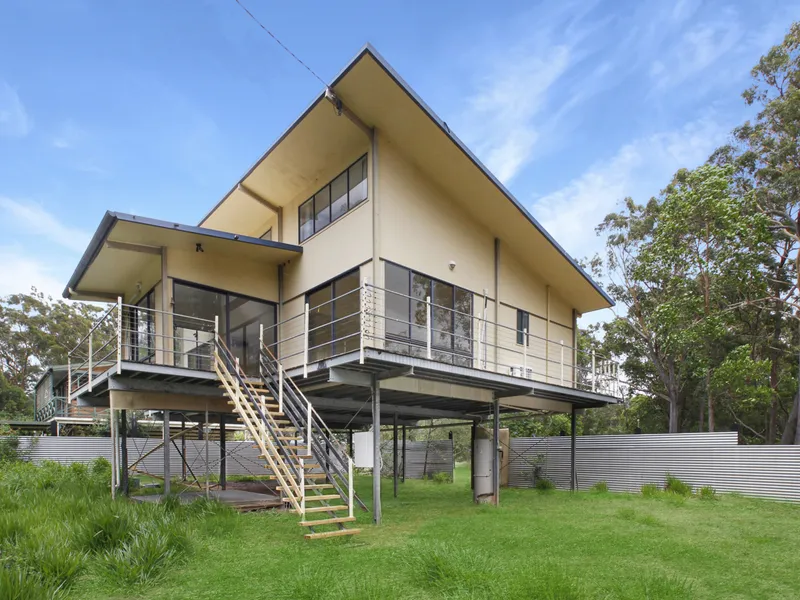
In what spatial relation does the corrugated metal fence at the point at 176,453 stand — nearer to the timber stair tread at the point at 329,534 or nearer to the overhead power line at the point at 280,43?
the timber stair tread at the point at 329,534

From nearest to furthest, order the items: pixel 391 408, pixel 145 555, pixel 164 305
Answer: pixel 145 555, pixel 164 305, pixel 391 408

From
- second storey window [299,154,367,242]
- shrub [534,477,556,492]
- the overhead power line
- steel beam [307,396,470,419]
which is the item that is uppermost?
the overhead power line

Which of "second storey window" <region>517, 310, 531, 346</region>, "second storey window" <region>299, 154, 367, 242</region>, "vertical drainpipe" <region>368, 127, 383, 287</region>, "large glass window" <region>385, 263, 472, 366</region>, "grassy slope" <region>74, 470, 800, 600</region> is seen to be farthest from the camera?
"second storey window" <region>517, 310, 531, 346</region>

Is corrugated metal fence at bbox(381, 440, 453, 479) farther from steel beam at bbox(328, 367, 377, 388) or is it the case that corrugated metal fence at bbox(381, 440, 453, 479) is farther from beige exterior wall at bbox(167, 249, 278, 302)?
steel beam at bbox(328, 367, 377, 388)

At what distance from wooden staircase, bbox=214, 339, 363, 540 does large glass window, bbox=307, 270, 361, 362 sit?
1329 millimetres

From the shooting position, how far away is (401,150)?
516 inches

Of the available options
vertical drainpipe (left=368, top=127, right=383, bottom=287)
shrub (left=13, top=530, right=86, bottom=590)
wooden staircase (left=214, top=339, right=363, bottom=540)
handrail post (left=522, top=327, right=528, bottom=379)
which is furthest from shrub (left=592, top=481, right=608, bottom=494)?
shrub (left=13, top=530, right=86, bottom=590)

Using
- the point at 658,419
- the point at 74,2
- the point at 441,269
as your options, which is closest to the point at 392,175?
the point at 441,269

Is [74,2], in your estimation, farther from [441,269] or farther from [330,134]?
[441,269]

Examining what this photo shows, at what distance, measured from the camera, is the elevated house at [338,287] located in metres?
11.3

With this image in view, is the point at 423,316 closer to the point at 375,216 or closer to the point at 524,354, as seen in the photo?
the point at 375,216

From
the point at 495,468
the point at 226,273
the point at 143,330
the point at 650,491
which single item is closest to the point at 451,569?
the point at 495,468

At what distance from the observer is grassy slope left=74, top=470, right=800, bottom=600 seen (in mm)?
6137

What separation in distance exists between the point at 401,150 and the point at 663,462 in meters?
11.5
